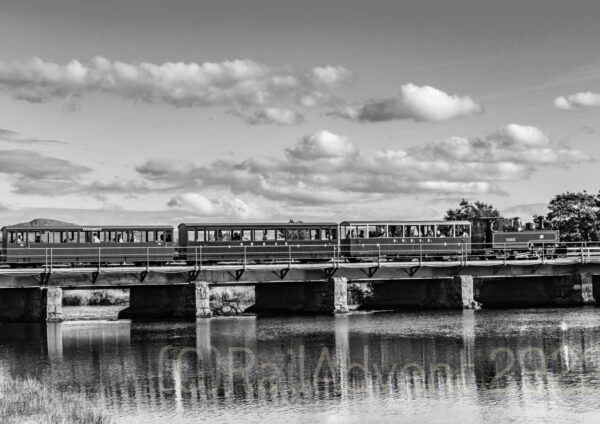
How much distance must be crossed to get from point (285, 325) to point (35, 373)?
20158 mm

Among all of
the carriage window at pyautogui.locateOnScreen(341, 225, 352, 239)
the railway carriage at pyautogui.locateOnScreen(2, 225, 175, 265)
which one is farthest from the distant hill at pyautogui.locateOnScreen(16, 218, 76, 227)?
the carriage window at pyautogui.locateOnScreen(341, 225, 352, 239)

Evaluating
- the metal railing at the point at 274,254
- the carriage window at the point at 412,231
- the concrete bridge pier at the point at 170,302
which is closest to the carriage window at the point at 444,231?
the metal railing at the point at 274,254

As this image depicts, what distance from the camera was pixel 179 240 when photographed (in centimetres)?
6494

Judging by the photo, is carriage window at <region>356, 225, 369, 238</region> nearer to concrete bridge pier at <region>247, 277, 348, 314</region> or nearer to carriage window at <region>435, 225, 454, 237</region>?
carriage window at <region>435, 225, 454, 237</region>

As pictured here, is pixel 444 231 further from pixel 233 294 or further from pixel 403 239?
pixel 233 294

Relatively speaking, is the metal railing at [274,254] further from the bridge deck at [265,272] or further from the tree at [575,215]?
the tree at [575,215]

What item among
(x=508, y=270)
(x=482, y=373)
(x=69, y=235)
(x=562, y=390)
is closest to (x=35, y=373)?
(x=482, y=373)

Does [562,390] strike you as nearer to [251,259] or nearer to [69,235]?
[251,259]

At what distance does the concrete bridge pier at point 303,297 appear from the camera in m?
59.3

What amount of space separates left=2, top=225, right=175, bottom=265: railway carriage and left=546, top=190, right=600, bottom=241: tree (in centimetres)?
5339

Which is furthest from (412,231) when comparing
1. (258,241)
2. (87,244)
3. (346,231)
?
(87,244)

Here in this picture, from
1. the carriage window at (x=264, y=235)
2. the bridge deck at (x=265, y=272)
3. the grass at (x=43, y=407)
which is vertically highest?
the carriage window at (x=264, y=235)

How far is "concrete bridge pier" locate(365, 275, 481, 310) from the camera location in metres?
62.1

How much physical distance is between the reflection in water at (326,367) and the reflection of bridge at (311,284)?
3.02 meters
